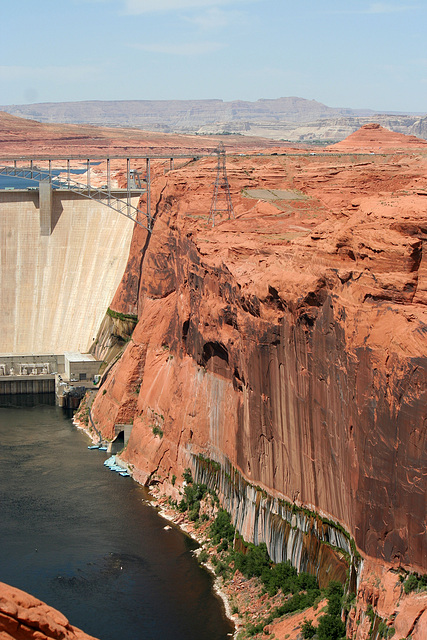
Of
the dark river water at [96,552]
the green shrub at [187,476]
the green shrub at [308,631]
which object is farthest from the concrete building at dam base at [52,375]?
the green shrub at [308,631]

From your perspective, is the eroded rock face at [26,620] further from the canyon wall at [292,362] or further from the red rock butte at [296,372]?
the canyon wall at [292,362]

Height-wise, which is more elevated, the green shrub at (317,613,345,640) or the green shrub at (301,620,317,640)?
the green shrub at (317,613,345,640)

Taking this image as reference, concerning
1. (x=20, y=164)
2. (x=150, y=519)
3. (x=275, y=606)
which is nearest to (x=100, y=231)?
(x=150, y=519)

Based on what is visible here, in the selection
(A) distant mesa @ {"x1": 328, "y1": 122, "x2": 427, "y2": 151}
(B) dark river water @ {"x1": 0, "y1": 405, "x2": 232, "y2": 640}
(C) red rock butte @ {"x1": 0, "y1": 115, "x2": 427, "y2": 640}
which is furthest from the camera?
(A) distant mesa @ {"x1": 328, "y1": 122, "x2": 427, "y2": 151}

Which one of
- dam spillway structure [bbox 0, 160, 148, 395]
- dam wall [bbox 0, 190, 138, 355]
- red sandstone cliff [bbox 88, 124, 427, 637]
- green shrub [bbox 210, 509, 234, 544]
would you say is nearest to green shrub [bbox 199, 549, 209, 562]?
A: green shrub [bbox 210, 509, 234, 544]

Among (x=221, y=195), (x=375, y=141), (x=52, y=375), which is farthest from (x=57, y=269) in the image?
(x=375, y=141)

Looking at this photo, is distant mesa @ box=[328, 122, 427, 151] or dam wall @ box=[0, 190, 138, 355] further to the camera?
distant mesa @ box=[328, 122, 427, 151]

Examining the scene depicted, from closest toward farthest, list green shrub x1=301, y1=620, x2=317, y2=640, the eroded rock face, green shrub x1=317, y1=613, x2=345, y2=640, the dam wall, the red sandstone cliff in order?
the eroded rock face < the red sandstone cliff < green shrub x1=317, y1=613, x2=345, y2=640 < green shrub x1=301, y1=620, x2=317, y2=640 < the dam wall

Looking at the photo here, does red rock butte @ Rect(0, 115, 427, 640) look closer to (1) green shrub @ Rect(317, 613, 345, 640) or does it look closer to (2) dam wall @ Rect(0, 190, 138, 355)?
(1) green shrub @ Rect(317, 613, 345, 640)

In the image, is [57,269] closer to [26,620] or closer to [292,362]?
[292,362]
